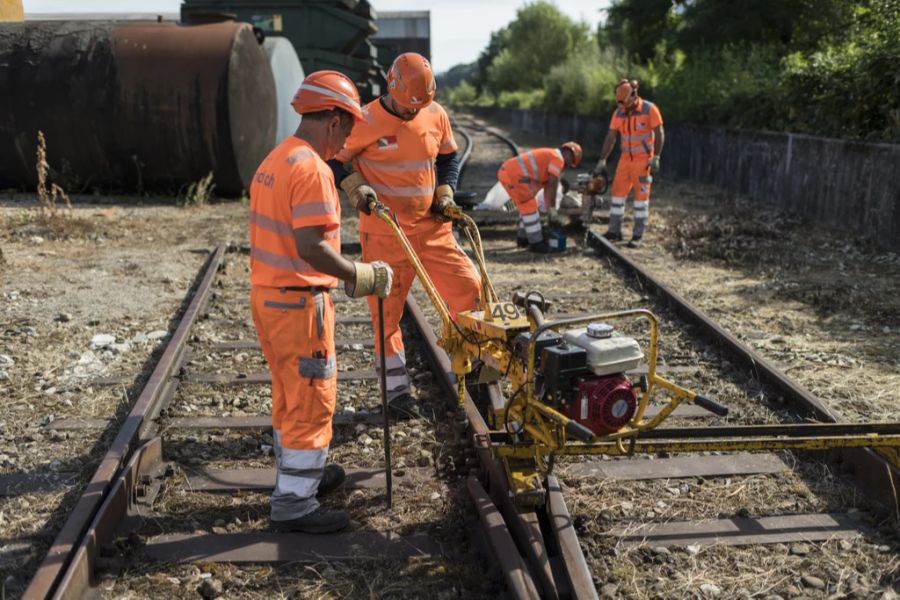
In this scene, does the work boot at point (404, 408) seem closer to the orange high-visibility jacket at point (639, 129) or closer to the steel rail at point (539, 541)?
the steel rail at point (539, 541)

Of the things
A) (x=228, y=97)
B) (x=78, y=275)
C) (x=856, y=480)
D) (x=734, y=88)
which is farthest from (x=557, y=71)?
(x=856, y=480)

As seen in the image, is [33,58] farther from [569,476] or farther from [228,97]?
[569,476]

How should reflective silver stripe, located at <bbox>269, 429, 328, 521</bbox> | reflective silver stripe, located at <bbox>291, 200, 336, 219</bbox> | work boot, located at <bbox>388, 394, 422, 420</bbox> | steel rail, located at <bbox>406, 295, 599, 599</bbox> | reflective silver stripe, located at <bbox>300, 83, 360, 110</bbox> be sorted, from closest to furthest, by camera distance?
steel rail, located at <bbox>406, 295, 599, 599</bbox> → reflective silver stripe, located at <bbox>291, 200, 336, 219</bbox> → reflective silver stripe, located at <bbox>300, 83, 360, 110</bbox> → reflective silver stripe, located at <bbox>269, 429, 328, 521</bbox> → work boot, located at <bbox>388, 394, 422, 420</bbox>

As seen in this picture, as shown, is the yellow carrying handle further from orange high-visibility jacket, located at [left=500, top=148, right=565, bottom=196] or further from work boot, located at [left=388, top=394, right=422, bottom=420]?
orange high-visibility jacket, located at [left=500, top=148, right=565, bottom=196]

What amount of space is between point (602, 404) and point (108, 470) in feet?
7.46

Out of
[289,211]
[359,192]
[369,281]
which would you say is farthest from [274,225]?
[359,192]

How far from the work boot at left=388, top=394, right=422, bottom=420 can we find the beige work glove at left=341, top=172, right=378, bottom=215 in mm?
1155

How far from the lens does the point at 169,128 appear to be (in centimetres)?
1187

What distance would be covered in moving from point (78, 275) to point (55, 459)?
14.8 ft

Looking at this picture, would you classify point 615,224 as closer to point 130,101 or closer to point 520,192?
point 520,192

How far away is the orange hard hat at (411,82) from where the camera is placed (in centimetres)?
436

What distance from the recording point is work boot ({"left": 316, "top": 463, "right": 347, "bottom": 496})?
3.91 m

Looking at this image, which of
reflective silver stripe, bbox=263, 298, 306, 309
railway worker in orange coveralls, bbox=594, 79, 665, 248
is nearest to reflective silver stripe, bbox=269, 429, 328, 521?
reflective silver stripe, bbox=263, 298, 306, 309

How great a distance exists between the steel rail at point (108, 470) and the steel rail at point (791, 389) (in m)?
3.42
